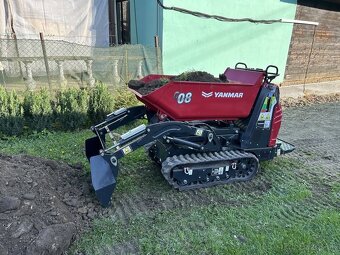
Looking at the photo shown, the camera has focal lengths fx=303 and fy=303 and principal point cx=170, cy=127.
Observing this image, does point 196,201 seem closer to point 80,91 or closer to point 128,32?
point 80,91

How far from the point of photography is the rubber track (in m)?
3.46

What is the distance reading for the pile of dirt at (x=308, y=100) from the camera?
28.2 feet

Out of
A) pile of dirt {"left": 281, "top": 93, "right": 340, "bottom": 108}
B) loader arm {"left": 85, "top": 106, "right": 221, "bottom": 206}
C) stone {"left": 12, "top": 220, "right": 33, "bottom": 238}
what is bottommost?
pile of dirt {"left": 281, "top": 93, "right": 340, "bottom": 108}

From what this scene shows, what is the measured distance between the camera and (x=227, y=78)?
431cm

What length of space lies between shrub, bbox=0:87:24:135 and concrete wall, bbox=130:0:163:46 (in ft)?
12.9

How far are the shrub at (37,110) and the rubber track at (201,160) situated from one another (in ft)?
9.36

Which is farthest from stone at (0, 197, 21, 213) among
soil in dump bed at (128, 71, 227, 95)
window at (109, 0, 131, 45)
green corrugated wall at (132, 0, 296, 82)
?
window at (109, 0, 131, 45)

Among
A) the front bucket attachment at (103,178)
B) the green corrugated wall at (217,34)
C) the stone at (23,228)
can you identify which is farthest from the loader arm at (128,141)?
the green corrugated wall at (217,34)

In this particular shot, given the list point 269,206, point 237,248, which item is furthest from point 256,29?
point 237,248

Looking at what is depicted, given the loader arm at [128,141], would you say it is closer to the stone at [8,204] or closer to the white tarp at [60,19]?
the stone at [8,204]

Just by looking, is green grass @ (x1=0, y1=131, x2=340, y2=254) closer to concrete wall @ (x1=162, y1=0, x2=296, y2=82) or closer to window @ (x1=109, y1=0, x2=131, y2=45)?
concrete wall @ (x1=162, y1=0, x2=296, y2=82)

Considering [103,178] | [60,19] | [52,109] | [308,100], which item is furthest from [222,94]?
[308,100]

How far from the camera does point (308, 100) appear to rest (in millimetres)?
9180

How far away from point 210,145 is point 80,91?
121 inches
